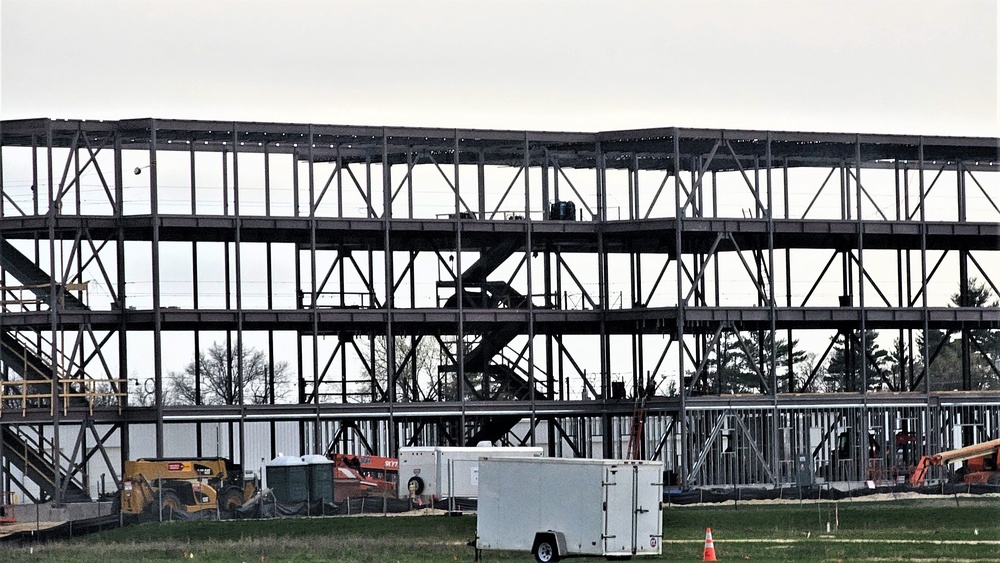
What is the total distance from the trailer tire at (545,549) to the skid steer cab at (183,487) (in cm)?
2364

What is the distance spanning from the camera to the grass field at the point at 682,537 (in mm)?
44656

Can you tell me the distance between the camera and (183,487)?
2650 inches

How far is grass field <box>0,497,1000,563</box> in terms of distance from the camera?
1758 inches

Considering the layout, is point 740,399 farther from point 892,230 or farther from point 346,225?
point 346,225

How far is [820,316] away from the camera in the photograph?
81250 millimetres

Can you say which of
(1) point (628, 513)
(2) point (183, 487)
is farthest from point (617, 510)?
(2) point (183, 487)

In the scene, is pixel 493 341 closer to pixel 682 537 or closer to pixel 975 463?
pixel 975 463

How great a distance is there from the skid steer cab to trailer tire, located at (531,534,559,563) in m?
23.6

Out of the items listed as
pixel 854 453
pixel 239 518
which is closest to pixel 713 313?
pixel 854 453

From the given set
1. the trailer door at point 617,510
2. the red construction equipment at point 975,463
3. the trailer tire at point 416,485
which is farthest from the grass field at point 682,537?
the red construction equipment at point 975,463

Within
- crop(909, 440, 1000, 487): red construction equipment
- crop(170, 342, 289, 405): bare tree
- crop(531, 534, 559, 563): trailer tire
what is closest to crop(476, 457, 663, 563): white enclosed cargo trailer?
crop(531, 534, 559, 563): trailer tire

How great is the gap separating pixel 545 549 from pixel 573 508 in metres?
1.30

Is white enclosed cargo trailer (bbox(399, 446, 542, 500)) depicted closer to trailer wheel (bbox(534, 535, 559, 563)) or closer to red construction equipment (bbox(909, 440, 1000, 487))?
red construction equipment (bbox(909, 440, 1000, 487))

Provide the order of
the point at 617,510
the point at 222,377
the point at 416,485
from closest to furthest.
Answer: the point at 617,510
the point at 416,485
the point at 222,377
